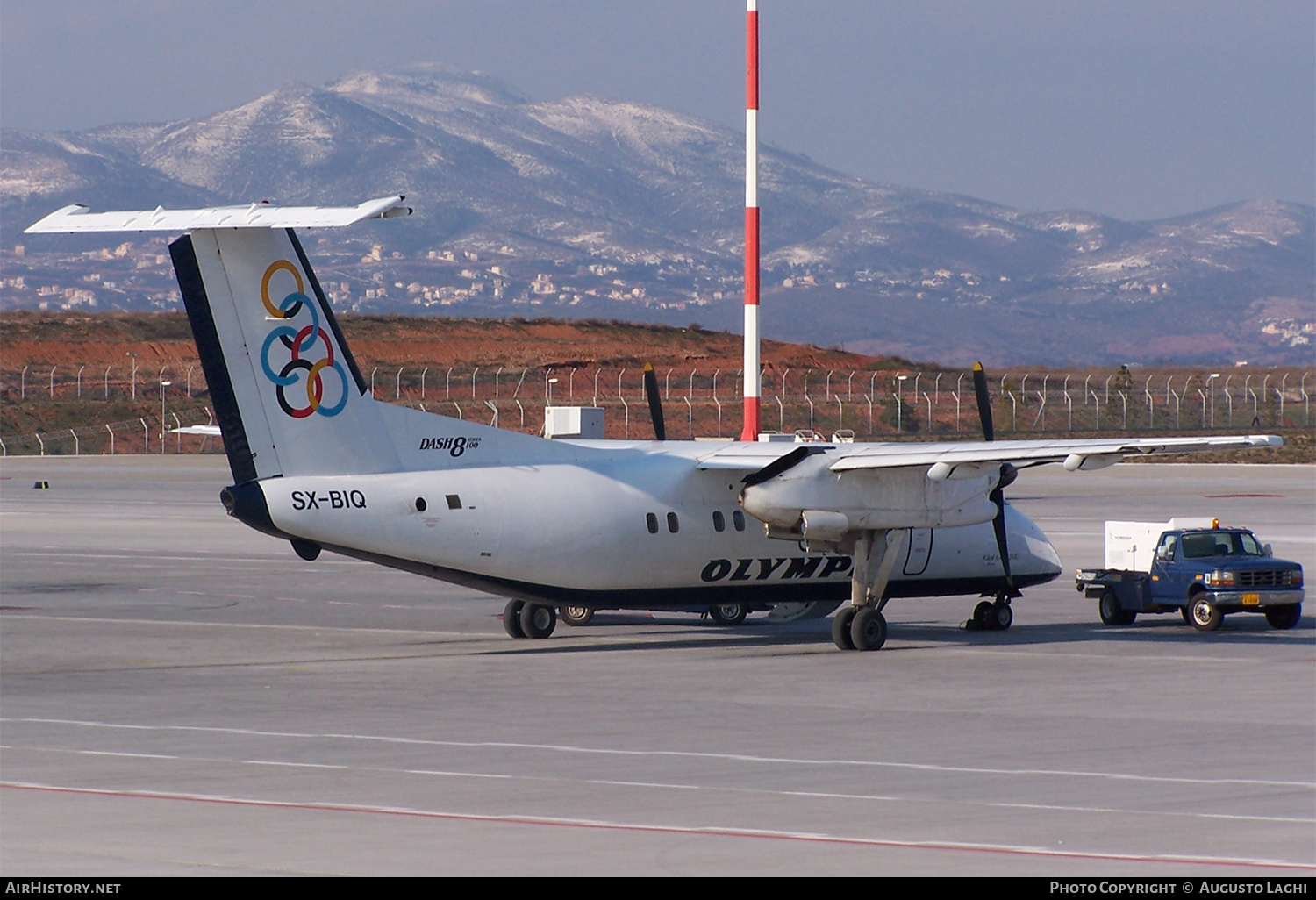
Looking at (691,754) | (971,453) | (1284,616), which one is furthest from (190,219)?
(1284,616)

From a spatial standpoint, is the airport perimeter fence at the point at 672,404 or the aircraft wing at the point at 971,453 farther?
the airport perimeter fence at the point at 672,404

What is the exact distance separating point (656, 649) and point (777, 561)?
2351 millimetres

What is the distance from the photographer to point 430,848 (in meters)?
11.3

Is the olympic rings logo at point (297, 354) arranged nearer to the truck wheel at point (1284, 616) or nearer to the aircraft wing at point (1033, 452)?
the aircraft wing at point (1033, 452)

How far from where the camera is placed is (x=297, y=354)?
2191 cm

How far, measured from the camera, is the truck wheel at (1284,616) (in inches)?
1048

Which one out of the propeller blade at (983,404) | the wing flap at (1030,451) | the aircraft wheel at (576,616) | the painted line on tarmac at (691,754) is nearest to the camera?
the painted line on tarmac at (691,754)

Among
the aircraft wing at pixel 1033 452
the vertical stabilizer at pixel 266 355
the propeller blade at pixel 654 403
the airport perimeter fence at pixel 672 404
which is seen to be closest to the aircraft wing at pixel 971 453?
the aircraft wing at pixel 1033 452

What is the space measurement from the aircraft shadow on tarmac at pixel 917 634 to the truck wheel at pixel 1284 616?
0.14m

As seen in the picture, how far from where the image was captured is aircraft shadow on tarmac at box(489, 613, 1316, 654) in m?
25.0

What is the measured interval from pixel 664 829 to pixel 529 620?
1345cm

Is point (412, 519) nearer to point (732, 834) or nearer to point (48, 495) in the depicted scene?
point (732, 834)
